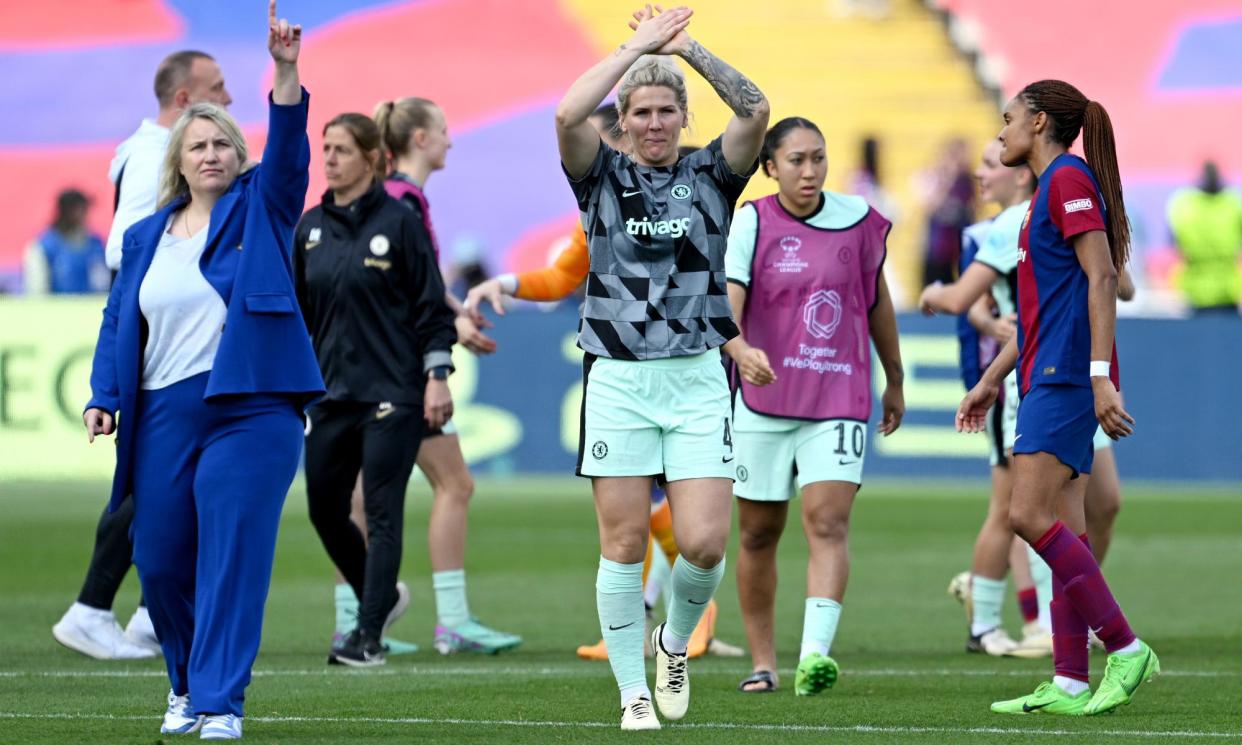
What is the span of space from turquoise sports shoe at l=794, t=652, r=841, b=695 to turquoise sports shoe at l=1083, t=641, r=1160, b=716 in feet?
2.98

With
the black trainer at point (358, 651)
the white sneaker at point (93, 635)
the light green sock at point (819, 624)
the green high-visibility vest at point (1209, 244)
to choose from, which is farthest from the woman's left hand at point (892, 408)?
the green high-visibility vest at point (1209, 244)

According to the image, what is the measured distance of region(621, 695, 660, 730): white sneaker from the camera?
6.41 m

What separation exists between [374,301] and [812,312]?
188 centimetres

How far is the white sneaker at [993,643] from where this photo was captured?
9055 mm

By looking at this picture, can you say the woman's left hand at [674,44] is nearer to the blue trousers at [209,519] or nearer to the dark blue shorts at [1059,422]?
the blue trousers at [209,519]

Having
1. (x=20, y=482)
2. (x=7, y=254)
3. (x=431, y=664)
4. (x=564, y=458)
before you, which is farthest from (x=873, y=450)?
(x=7, y=254)

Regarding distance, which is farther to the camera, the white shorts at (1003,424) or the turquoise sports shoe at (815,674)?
the white shorts at (1003,424)

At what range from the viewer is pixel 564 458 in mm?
18234

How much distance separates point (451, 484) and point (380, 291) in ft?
3.69

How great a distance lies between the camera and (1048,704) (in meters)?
6.93

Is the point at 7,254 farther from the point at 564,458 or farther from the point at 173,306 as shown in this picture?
the point at 173,306

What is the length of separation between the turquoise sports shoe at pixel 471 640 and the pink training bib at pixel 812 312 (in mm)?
1914

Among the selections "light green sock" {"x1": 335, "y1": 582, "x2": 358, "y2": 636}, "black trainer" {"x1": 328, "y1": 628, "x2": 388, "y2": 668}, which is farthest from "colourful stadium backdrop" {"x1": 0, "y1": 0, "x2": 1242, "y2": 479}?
"black trainer" {"x1": 328, "y1": 628, "x2": 388, "y2": 668}

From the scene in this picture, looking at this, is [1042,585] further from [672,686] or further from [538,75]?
[538,75]
